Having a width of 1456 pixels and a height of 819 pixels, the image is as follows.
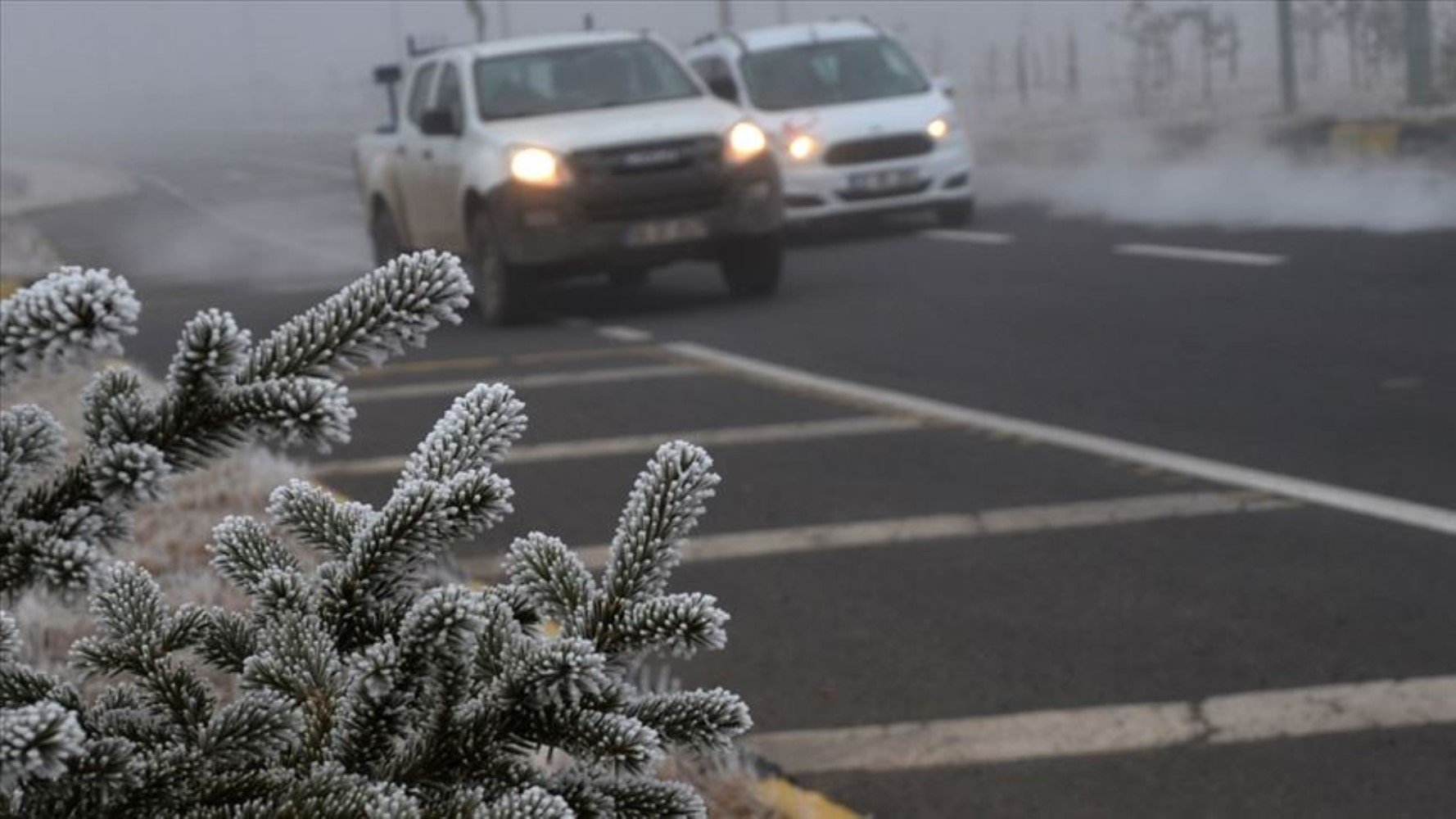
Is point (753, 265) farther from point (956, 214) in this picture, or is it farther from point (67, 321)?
point (67, 321)

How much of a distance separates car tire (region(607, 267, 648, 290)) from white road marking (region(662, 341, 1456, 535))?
511 cm

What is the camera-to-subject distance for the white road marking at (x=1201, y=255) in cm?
1586

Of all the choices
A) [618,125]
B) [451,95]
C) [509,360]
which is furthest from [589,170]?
[509,360]

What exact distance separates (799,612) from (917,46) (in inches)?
1857

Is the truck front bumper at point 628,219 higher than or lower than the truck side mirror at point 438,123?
lower

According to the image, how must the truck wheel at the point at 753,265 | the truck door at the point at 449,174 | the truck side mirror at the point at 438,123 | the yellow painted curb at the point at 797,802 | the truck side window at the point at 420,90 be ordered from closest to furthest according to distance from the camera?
the yellow painted curb at the point at 797,802 < the truck wheel at the point at 753,265 < the truck side mirror at the point at 438,123 < the truck door at the point at 449,174 < the truck side window at the point at 420,90

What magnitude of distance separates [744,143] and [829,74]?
6.82 m

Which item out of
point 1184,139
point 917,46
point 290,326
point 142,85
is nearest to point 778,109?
point 1184,139

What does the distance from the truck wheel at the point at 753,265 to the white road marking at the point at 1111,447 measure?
312cm

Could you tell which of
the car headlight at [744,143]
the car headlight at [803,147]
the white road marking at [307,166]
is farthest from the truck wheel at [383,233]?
the white road marking at [307,166]

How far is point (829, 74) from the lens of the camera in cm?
2277

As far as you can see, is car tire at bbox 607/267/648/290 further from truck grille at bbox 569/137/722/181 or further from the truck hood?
truck grille at bbox 569/137/722/181

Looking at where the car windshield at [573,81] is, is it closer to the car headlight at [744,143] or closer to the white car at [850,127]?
the car headlight at [744,143]

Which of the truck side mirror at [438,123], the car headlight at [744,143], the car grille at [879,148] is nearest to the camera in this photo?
the car headlight at [744,143]
